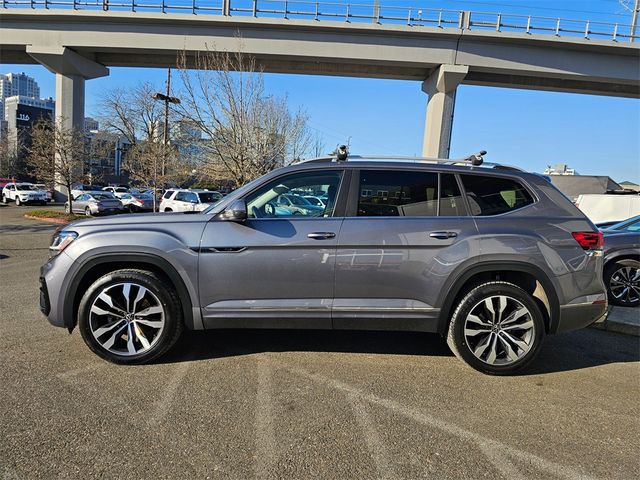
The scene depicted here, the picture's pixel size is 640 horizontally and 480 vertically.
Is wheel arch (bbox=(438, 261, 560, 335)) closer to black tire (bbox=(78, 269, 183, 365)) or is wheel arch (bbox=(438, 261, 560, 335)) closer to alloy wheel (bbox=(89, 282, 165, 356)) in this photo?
black tire (bbox=(78, 269, 183, 365))

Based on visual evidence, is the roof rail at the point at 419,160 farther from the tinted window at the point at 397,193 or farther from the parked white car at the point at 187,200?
the parked white car at the point at 187,200

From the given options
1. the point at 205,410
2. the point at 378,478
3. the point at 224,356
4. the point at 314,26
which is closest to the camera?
the point at 378,478

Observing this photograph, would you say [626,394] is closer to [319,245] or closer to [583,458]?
[583,458]

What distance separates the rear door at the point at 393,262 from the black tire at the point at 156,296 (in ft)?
4.68

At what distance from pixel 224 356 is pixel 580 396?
10.2 ft

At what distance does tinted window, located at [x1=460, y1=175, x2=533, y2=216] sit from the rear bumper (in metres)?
1.02

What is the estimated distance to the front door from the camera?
11.4 ft

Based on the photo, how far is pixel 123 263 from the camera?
366cm

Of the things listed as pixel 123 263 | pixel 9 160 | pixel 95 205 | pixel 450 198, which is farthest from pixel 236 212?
pixel 9 160

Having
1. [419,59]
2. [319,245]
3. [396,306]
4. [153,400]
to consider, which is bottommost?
[153,400]

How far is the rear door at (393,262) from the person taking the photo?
3494 millimetres

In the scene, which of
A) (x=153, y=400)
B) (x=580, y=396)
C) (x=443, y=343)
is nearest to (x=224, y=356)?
(x=153, y=400)

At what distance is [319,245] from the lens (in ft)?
11.4

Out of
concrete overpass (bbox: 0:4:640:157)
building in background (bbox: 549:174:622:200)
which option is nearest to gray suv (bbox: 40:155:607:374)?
concrete overpass (bbox: 0:4:640:157)
